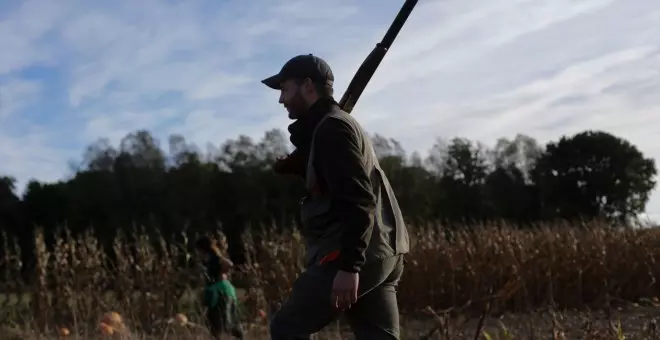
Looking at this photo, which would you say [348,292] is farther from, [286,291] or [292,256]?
[292,256]

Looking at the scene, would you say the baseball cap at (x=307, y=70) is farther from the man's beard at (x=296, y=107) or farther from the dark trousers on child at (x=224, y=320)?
the dark trousers on child at (x=224, y=320)

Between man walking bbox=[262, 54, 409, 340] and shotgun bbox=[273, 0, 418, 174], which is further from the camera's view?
shotgun bbox=[273, 0, 418, 174]

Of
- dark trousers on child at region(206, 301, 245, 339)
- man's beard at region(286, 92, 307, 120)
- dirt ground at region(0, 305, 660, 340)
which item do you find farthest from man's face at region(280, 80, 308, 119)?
dark trousers on child at region(206, 301, 245, 339)

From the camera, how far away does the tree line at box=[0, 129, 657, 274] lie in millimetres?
36062

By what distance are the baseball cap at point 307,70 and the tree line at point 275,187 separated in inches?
1142

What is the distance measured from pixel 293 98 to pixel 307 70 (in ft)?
0.37

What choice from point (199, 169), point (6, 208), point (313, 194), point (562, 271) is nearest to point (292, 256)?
point (562, 271)

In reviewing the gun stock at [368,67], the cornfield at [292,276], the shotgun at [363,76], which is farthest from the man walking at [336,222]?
the cornfield at [292,276]

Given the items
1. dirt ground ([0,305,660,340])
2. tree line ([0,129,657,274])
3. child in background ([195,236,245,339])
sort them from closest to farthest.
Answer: dirt ground ([0,305,660,340]) < child in background ([195,236,245,339]) < tree line ([0,129,657,274])

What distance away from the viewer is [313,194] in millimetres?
3254

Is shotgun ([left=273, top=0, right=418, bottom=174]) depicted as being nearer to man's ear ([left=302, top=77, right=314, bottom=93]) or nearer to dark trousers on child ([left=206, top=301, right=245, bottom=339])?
man's ear ([left=302, top=77, right=314, bottom=93])

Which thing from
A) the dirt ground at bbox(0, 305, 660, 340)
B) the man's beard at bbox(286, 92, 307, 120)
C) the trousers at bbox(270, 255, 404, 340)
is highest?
the man's beard at bbox(286, 92, 307, 120)

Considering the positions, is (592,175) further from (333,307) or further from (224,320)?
(333,307)

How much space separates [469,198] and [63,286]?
117ft
